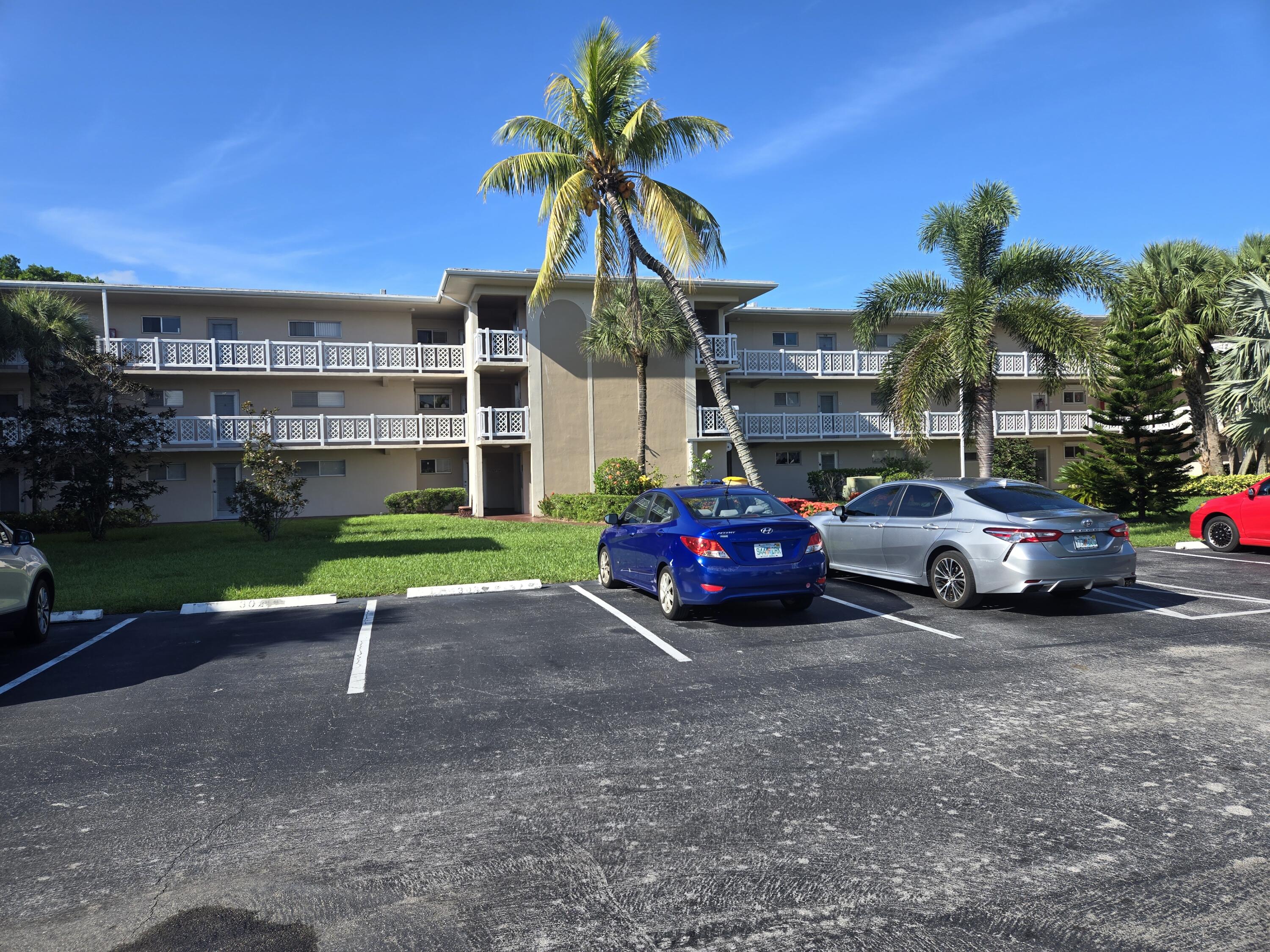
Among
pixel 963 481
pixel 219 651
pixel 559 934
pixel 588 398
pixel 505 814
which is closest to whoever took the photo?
pixel 559 934

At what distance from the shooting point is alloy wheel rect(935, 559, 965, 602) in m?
9.84

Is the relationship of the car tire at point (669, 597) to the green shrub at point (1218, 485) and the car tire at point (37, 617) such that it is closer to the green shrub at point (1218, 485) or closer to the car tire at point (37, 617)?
the car tire at point (37, 617)

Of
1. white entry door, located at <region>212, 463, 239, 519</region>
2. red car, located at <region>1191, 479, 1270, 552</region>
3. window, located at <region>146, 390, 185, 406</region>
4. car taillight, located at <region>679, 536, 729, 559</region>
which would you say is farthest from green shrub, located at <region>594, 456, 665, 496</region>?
window, located at <region>146, 390, 185, 406</region>

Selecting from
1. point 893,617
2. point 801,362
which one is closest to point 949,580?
point 893,617

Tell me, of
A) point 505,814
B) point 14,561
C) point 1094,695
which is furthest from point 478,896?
point 14,561

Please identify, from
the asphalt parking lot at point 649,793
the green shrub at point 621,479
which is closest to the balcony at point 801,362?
the green shrub at point 621,479

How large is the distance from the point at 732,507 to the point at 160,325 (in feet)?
84.9

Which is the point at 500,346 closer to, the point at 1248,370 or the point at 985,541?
the point at 1248,370

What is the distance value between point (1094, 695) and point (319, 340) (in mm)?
28212

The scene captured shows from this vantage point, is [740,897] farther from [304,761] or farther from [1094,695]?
[1094,695]

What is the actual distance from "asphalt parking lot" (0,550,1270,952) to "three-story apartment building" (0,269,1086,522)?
19336 mm

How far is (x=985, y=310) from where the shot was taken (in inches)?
766

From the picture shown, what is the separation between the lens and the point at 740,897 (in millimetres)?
3566

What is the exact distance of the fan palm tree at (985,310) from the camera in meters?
19.5
